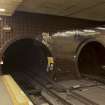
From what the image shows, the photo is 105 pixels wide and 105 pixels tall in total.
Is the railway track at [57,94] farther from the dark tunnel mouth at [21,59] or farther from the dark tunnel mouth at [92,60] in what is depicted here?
the dark tunnel mouth at [21,59]

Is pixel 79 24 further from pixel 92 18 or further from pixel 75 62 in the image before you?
pixel 75 62

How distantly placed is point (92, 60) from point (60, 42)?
94.7 inches

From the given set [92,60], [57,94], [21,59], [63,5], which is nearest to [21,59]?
[21,59]

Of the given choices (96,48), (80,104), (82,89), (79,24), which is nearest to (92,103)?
(80,104)

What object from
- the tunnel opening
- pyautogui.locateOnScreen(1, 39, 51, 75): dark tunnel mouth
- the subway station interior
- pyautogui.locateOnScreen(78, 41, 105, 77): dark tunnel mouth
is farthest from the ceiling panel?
pyautogui.locateOnScreen(1, 39, 51, 75): dark tunnel mouth

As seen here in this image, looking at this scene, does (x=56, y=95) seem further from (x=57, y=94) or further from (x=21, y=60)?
(x=21, y=60)

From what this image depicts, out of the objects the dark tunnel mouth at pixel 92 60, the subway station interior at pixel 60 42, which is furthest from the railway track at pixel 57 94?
the dark tunnel mouth at pixel 92 60

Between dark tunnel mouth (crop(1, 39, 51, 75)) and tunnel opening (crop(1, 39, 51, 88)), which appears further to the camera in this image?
dark tunnel mouth (crop(1, 39, 51, 75))

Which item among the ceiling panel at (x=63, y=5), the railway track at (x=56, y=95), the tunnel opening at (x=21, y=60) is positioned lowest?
the railway track at (x=56, y=95)

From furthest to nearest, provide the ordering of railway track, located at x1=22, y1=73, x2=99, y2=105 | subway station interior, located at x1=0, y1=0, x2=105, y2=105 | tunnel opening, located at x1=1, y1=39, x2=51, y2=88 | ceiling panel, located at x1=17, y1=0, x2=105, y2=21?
tunnel opening, located at x1=1, y1=39, x2=51, y2=88 < subway station interior, located at x1=0, y1=0, x2=105, y2=105 < railway track, located at x1=22, y1=73, x2=99, y2=105 < ceiling panel, located at x1=17, y1=0, x2=105, y2=21

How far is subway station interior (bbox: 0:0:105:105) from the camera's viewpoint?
243 inches

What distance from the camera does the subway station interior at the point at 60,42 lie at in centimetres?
617

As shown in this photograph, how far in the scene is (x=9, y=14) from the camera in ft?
22.3

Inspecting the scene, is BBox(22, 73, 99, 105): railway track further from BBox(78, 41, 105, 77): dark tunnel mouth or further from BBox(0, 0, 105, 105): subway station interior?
BBox(78, 41, 105, 77): dark tunnel mouth
